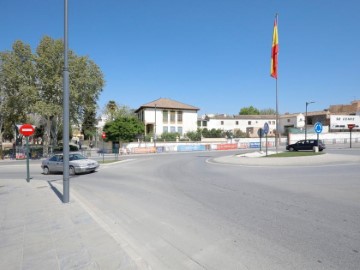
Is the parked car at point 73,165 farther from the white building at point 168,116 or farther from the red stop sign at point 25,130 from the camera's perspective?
the white building at point 168,116

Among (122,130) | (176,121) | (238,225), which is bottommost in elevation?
(238,225)

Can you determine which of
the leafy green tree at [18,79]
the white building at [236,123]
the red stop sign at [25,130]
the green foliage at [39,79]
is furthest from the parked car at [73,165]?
the white building at [236,123]

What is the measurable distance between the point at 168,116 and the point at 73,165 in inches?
1924

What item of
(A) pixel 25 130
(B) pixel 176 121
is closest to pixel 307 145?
(A) pixel 25 130

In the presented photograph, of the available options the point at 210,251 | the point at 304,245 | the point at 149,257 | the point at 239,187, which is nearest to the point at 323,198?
the point at 239,187

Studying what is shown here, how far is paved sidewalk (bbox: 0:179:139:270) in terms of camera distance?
439 cm

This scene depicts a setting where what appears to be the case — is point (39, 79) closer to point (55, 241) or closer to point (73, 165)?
point (73, 165)

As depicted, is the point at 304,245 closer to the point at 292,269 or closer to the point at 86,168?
the point at 292,269

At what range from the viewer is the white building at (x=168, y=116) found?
64.7 m

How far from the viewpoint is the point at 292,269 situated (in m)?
4.13

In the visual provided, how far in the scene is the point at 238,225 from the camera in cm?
627

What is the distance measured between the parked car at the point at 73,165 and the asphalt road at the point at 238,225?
290 inches

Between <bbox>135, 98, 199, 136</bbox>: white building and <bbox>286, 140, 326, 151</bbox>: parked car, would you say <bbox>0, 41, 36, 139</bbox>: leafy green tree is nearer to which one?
<bbox>135, 98, 199, 136</bbox>: white building

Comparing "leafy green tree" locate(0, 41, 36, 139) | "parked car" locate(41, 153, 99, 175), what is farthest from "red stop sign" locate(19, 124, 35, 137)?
"leafy green tree" locate(0, 41, 36, 139)
